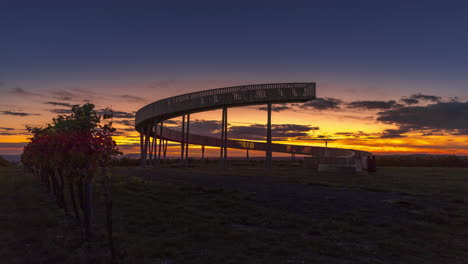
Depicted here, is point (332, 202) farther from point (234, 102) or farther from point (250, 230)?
point (234, 102)

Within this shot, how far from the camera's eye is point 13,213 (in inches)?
508

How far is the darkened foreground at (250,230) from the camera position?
7.55 m

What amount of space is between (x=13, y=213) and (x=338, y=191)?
14860 millimetres

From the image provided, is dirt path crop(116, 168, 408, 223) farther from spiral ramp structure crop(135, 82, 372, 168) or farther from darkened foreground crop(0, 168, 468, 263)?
spiral ramp structure crop(135, 82, 372, 168)

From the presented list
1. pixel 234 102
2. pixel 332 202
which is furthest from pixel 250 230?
pixel 234 102

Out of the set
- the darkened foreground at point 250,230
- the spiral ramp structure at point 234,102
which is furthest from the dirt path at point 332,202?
the spiral ramp structure at point 234,102

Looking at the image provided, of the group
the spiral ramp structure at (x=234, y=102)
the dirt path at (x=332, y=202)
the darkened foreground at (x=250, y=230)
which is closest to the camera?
the darkened foreground at (x=250, y=230)

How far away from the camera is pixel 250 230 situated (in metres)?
9.50

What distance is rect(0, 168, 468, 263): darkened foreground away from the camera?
→ 7547 millimetres

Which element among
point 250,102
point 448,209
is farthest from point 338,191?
point 250,102

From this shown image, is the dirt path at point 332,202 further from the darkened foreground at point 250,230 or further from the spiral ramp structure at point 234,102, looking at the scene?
the spiral ramp structure at point 234,102

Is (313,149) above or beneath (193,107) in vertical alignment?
beneath

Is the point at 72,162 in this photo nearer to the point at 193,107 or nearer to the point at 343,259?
the point at 343,259

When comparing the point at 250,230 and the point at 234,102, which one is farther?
the point at 234,102
